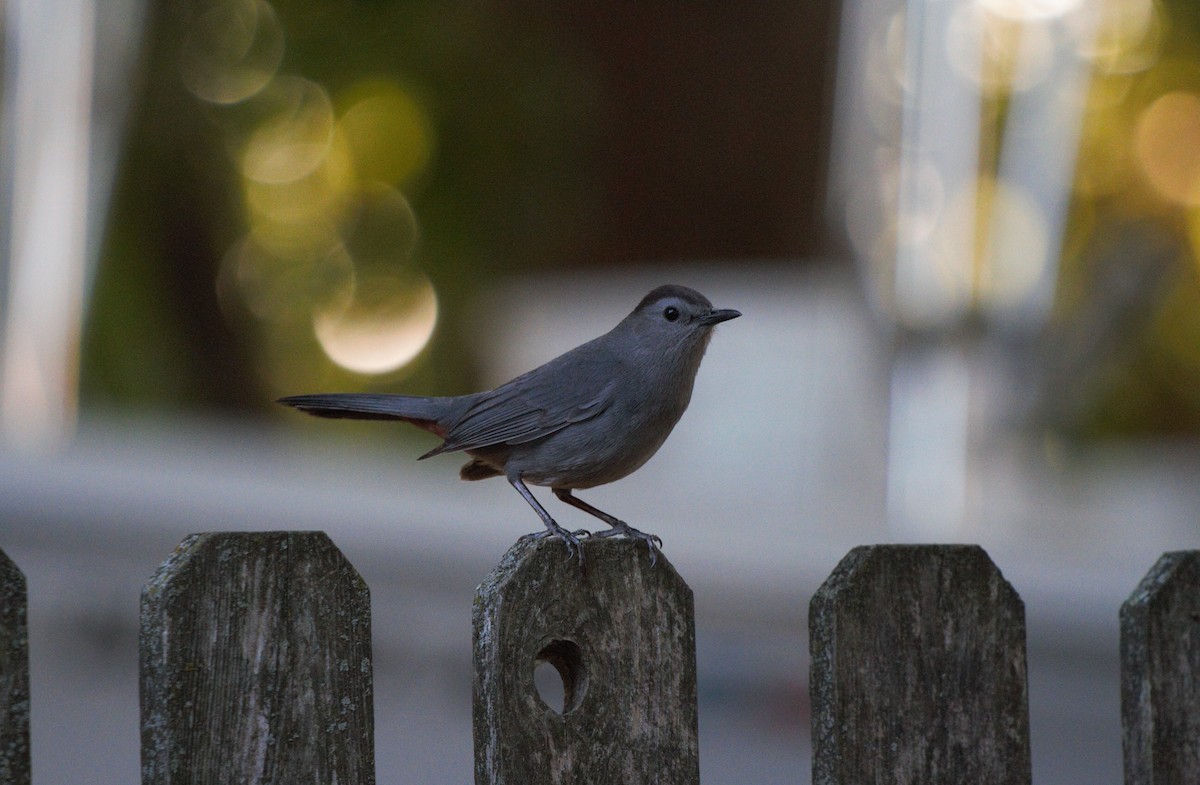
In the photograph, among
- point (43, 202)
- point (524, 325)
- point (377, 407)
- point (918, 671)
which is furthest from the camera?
point (524, 325)

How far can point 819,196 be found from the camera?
25.3 feet

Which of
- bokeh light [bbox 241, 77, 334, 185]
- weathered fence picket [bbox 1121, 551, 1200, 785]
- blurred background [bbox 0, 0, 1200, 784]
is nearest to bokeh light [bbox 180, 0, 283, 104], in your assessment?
blurred background [bbox 0, 0, 1200, 784]

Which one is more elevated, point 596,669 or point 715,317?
point 715,317

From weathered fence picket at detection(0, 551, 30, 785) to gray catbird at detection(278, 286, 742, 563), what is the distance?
3.17 feet

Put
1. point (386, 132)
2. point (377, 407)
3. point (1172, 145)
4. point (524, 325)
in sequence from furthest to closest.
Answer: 1. point (524, 325)
2. point (386, 132)
3. point (1172, 145)
4. point (377, 407)

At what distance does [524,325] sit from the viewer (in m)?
7.42

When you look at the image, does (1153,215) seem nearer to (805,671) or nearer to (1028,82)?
(1028,82)

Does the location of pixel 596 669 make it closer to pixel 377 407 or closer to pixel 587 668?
pixel 587 668

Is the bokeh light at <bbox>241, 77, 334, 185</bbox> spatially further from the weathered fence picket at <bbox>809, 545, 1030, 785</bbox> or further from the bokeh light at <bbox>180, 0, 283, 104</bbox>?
the weathered fence picket at <bbox>809, 545, 1030, 785</bbox>

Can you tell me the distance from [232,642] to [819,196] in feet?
20.9

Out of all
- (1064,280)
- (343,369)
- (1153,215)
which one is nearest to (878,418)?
(1064,280)

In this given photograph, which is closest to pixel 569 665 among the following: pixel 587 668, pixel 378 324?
pixel 587 668

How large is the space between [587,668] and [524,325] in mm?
5479

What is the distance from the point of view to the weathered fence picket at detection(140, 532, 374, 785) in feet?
5.78
